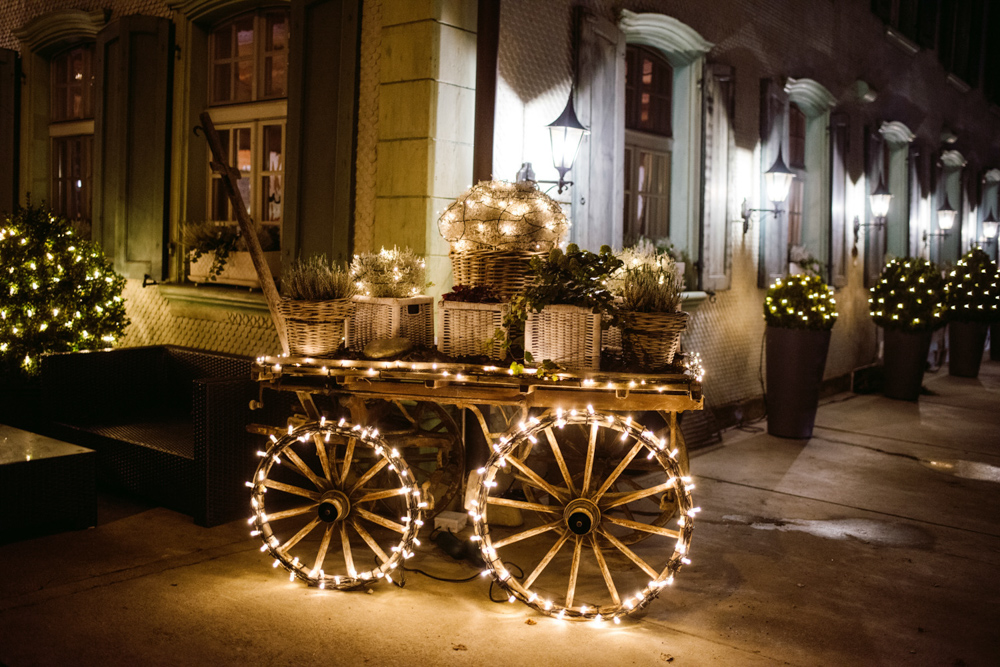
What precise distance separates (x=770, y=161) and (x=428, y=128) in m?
5.42

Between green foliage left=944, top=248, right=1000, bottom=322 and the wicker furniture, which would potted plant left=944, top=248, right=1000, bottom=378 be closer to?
green foliage left=944, top=248, right=1000, bottom=322

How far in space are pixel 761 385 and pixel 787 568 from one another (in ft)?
17.2

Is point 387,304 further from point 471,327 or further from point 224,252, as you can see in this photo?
point 224,252

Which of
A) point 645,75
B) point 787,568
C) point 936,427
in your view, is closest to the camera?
point 787,568

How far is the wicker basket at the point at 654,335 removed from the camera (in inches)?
168

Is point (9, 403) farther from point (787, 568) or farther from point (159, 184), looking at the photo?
point (787, 568)

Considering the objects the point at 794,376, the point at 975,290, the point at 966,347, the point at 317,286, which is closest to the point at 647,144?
the point at 794,376

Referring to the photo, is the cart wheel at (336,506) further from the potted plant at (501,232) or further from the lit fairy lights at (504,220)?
the lit fairy lights at (504,220)

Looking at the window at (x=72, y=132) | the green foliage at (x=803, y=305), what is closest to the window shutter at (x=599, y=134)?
the green foliage at (x=803, y=305)

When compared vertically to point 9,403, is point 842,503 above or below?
below

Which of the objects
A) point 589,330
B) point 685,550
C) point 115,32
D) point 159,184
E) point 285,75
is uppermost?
point 115,32

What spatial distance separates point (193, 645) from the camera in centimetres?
376

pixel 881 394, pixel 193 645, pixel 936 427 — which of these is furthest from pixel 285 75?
pixel 881 394

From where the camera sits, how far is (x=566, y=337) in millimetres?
4238
